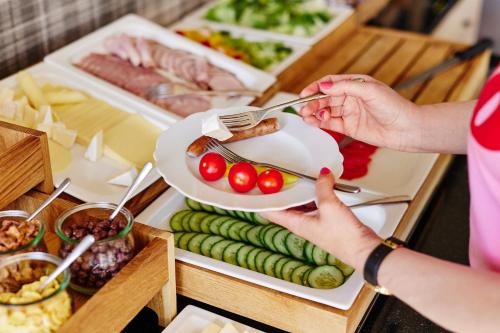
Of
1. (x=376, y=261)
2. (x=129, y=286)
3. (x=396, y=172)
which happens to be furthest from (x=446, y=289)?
(x=396, y=172)

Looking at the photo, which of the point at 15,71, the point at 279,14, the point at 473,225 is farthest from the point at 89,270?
the point at 279,14

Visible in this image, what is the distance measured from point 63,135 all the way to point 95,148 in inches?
3.2

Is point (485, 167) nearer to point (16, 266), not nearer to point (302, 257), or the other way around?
point (302, 257)

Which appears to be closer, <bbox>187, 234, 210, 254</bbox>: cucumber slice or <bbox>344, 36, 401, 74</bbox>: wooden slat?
<bbox>187, 234, 210, 254</bbox>: cucumber slice

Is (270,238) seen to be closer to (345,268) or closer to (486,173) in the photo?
(345,268)

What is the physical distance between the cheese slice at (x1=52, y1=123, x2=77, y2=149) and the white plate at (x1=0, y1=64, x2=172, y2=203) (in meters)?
0.03

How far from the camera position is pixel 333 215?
1046mm

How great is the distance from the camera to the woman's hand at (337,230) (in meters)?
1.02

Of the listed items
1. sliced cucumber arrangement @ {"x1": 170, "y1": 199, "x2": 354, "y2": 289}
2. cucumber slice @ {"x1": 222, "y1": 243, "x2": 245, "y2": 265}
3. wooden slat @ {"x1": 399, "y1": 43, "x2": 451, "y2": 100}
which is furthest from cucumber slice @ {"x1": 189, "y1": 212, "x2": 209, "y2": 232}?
wooden slat @ {"x1": 399, "y1": 43, "x2": 451, "y2": 100}

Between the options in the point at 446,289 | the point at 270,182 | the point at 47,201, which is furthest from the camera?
the point at 270,182

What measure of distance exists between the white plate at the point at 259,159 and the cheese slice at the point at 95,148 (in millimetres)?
298

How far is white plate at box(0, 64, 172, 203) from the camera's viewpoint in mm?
1494

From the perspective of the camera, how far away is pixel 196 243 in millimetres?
1408

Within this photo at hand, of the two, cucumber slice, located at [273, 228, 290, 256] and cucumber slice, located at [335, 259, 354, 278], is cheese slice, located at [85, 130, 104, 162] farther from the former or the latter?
cucumber slice, located at [335, 259, 354, 278]
